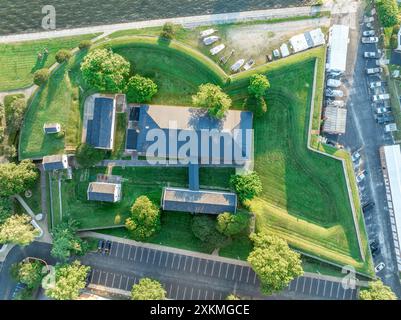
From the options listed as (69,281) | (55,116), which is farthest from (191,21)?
(69,281)

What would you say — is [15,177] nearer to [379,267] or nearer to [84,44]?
[84,44]

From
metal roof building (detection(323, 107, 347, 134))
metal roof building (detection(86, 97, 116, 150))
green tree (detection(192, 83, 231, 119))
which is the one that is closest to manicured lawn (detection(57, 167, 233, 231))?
metal roof building (detection(86, 97, 116, 150))

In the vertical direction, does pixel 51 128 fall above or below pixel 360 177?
above

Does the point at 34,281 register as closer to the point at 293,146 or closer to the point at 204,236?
the point at 204,236

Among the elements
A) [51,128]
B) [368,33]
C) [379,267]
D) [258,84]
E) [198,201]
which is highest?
[368,33]

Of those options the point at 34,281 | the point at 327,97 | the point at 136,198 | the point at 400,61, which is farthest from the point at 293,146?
the point at 34,281
